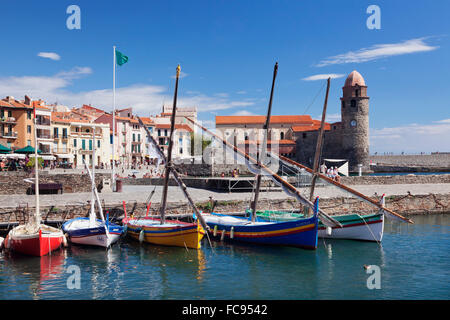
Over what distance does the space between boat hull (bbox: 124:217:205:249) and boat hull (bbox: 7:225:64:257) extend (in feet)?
15.4

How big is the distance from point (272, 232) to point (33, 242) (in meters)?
13.1

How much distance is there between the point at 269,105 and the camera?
2542 cm

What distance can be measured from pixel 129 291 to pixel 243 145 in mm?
93181

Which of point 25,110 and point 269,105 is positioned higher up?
point 25,110

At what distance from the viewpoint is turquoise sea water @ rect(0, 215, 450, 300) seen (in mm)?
15617

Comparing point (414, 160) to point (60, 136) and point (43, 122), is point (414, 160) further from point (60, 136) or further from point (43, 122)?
point (43, 122)

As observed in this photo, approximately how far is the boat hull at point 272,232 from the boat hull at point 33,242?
9.44 metres

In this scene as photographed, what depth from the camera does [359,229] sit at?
25219mm

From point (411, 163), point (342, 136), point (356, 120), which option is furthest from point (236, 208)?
point (411, 163)

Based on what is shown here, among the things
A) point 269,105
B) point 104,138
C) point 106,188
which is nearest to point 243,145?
point 104,138

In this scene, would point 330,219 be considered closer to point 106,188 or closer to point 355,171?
point 106,188

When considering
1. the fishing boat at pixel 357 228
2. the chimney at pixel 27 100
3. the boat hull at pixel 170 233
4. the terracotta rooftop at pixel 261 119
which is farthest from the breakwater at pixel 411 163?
the boat hull at pixel 170 233

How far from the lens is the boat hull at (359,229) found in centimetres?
2467

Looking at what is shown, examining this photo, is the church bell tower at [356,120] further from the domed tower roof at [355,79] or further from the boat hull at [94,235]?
the boat hull at [94,235]
